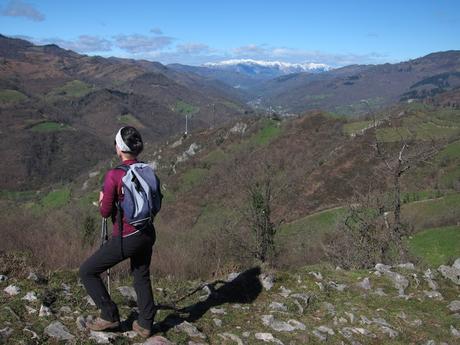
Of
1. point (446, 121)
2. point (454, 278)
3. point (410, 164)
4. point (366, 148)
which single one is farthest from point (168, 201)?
point (454, 278)

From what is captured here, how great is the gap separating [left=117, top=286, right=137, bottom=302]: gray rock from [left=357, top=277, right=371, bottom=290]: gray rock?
4066 millimetres

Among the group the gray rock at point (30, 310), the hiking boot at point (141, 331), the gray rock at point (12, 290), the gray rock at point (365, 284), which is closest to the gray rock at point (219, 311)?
the hiking boot at point (141, 331)

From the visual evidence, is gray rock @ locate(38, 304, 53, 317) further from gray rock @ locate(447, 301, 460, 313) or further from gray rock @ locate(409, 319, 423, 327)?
gray rock @ locate(447, 301, 460, 313)

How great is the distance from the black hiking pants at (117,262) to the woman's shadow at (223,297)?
20.7 inches

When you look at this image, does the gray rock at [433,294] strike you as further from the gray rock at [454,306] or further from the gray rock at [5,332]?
the gray rock at [5,332]

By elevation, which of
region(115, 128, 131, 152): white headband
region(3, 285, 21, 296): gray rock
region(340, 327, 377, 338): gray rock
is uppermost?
region(115, 128, 131, 152): white headband

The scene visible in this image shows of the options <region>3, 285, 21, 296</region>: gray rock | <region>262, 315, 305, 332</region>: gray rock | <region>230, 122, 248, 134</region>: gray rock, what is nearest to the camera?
<region>3, 285, 21, 296</region>: gray rock

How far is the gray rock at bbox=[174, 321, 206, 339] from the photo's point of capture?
6.16 meters

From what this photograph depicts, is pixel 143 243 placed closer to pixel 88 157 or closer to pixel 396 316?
pixel 396 316

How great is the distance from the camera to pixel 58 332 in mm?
5504

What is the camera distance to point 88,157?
595ft

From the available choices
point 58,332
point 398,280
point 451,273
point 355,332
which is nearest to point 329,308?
point 355,332

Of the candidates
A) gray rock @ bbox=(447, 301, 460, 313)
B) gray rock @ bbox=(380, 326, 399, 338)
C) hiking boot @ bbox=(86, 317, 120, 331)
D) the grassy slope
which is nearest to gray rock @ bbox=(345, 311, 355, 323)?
the grassy slope

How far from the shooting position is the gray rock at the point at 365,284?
8773 mm
